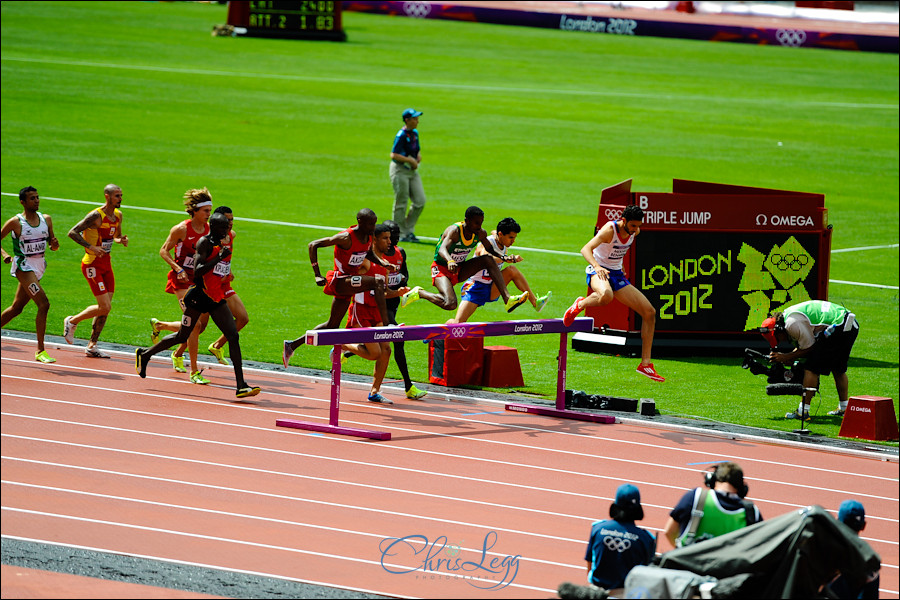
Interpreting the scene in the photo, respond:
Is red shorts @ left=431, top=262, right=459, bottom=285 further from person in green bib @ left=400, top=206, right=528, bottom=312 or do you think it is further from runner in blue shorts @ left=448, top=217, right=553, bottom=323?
runner in blue shorts @ left=448, top=217, right=553, bottom=323

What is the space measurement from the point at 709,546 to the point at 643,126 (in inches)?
1269

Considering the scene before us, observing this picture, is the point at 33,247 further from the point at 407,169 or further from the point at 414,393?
the point at 407,169

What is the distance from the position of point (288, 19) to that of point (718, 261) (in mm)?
35294

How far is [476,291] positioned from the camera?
15062 mm

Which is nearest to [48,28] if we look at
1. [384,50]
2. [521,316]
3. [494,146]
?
[384,50]

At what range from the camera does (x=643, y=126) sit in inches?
1526

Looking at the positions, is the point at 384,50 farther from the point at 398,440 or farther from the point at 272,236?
the point at 398,440

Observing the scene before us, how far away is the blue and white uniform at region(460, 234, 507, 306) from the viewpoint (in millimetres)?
14938

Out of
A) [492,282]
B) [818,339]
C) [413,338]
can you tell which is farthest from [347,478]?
[818,339]

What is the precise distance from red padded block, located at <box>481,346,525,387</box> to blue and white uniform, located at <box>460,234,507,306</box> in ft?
2.56

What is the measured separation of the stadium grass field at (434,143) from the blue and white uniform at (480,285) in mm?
1311

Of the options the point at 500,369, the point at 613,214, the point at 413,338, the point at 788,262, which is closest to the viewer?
the point at 413,338

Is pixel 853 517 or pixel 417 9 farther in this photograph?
pixel 417 9

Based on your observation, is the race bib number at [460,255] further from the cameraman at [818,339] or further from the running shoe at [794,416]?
the running shoe at [794,416]
